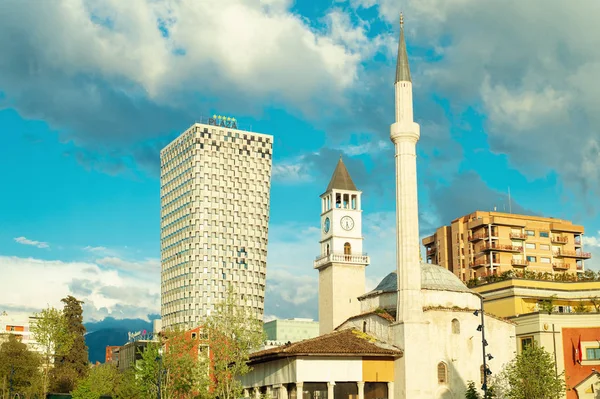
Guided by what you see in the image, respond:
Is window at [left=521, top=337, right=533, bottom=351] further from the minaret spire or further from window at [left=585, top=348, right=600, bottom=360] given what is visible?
the minaret spire

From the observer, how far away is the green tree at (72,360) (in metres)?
94.6

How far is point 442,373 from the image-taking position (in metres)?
56.9

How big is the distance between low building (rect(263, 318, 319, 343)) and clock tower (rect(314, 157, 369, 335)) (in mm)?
67376

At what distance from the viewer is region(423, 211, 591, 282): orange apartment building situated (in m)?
115

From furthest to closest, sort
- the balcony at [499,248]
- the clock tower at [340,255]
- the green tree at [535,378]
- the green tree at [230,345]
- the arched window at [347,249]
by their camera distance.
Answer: the balcony at [499,248]
the arched window at [347,249]
the clock tower at [340,255]
the green tree at [230,345]
the green tree at [535,378]

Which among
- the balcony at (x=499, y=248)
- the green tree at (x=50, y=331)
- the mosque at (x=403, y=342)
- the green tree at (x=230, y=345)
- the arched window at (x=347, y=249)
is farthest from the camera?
the balcony at (x=499, y=248)

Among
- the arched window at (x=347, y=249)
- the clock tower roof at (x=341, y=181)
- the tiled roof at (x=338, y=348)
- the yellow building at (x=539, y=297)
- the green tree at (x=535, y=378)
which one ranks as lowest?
the green tree at (x=535, y=378)

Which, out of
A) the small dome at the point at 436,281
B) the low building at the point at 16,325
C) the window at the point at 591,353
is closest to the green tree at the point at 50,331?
the small dome at the point at 436,281

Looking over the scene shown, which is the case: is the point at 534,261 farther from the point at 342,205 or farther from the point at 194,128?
the point at 194,128

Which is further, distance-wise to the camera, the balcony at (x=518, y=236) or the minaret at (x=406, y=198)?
the balcony at (x=518, y=236)

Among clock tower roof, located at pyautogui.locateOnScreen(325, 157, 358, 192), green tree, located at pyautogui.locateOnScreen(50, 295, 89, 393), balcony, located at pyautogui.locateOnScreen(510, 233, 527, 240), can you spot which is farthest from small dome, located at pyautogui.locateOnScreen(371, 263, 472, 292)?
balcony, located at pyautogui.locateOnScreen(510, 233, 527, 240)

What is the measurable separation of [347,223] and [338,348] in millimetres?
31874

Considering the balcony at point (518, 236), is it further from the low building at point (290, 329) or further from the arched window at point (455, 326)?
the arched window at point (455, 326)

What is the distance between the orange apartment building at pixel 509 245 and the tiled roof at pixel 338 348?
61.1m
